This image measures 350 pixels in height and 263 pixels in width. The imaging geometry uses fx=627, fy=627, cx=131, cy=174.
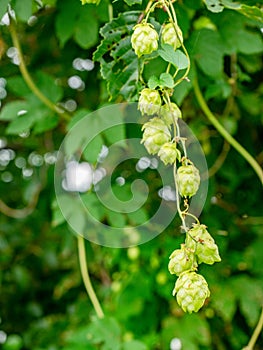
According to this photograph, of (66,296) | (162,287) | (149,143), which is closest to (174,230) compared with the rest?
(162,287)

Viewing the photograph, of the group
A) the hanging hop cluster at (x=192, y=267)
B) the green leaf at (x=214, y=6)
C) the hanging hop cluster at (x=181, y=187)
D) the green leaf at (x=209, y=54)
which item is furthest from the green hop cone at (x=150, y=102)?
the green leaf at (x=209, y=54)

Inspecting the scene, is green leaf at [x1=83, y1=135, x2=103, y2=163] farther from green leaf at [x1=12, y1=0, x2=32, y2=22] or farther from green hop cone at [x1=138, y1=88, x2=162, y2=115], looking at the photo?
green hop cone at [x1=138, y1=88, x2=162, y2=115]

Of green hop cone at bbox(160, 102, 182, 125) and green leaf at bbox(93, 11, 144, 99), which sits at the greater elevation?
green hop cone at bbox(160, 102, 182, 125)

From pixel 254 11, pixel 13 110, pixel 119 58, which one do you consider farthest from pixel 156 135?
pixel 13 110

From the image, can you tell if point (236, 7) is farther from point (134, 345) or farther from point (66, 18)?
point (134, 345)

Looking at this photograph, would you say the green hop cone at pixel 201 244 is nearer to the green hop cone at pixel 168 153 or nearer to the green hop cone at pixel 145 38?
the green hop cone at pixel 168 153

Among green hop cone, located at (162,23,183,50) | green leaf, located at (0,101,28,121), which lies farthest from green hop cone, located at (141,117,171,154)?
green leaf, located at (0,101,28,121)

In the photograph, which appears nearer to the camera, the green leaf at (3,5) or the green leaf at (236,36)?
the green leaf at (3,5)

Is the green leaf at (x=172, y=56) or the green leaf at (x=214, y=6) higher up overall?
the green leaf at (x=172, y=56)

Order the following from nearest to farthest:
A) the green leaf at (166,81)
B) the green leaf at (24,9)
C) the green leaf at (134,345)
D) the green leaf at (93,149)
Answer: the green leaf at (166,81)
the green leaf at (24,9)
the green leaf at (93,149)
the green leaf at (134,345)

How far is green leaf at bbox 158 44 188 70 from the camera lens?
69 cm

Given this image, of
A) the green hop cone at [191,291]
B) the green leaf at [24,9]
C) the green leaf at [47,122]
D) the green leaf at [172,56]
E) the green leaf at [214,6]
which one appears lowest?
the green leaf at [47,122]

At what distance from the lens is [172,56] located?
69 cm

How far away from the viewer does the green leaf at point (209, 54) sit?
1.15m
